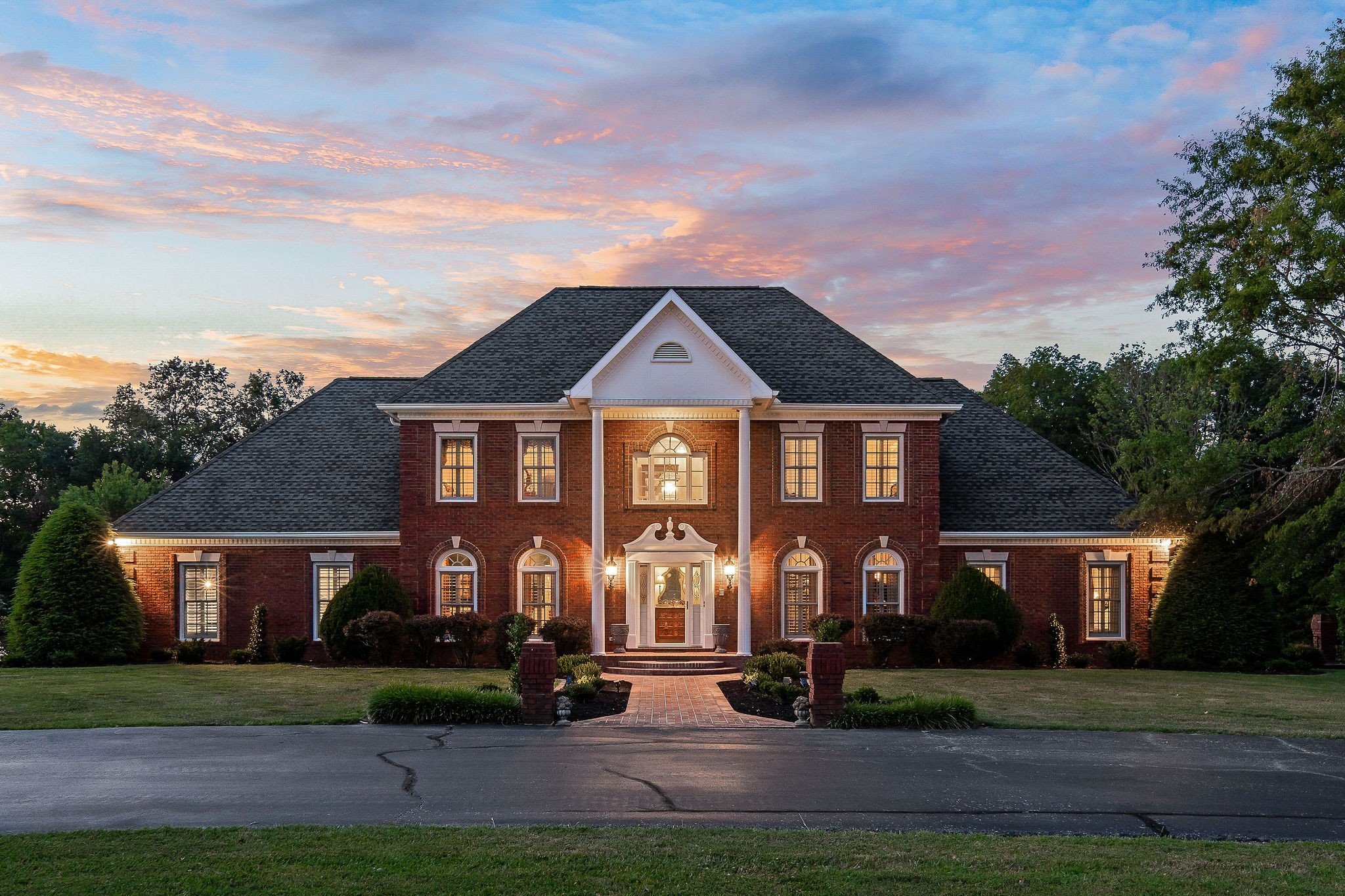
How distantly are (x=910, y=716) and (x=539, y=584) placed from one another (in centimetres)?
1270

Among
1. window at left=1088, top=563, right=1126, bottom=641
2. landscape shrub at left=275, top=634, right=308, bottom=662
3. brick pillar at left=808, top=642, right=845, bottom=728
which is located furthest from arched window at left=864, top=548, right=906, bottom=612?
landscape shrub at left=275, top=634, right=308, bottom=662

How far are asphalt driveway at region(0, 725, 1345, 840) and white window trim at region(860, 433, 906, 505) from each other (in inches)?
446

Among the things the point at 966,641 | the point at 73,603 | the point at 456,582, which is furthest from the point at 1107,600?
the point at 73,603

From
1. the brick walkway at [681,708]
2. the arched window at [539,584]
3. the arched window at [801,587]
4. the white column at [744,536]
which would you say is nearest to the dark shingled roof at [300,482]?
the arched window at [539,584]

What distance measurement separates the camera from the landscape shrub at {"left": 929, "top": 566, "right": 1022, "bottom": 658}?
2619 centimetres

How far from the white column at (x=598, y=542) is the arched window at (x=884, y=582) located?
6786 mm

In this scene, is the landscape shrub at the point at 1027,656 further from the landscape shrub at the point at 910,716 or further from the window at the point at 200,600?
the window at the point at 200,600

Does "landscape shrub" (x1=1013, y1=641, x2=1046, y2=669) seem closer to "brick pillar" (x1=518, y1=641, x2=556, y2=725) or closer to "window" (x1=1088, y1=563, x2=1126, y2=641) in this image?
"window" (x1=1088, y1=563, x2=1126, y2=641)

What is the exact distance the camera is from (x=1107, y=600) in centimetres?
2820

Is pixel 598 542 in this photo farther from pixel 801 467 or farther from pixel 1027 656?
pixel 1027 656

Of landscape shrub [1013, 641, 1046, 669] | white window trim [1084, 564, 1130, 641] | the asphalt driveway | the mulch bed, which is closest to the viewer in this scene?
the asphalt driveway

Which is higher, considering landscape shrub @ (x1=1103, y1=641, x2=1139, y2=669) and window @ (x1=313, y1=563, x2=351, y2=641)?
window @ (x1=313, y1=563, x2=351, y2=641)

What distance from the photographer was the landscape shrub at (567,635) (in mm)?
25312

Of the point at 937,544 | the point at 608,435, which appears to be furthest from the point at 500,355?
the point at 937,544
